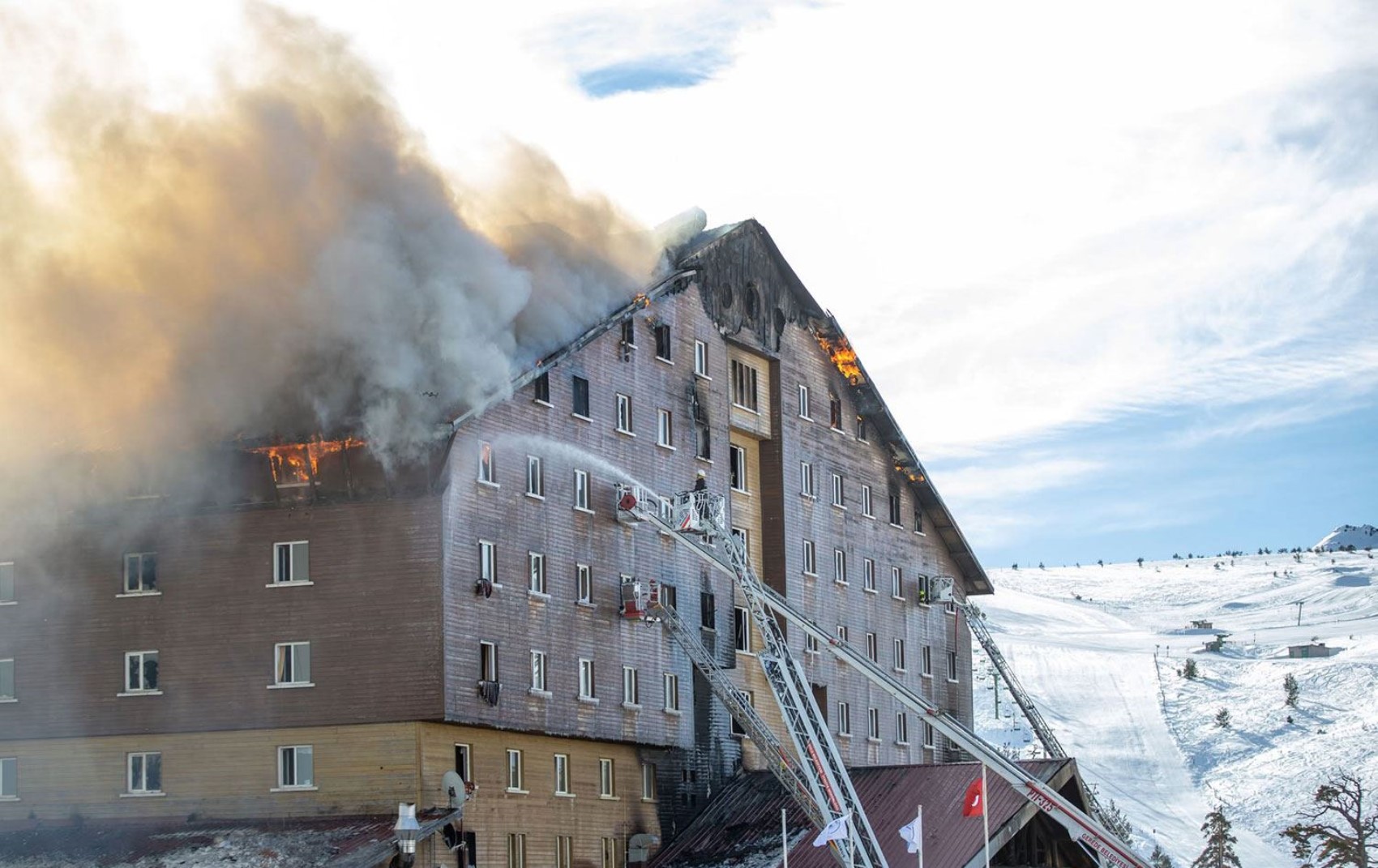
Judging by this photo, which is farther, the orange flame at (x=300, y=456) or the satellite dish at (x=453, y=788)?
the orange flame at (x=300, y=456)

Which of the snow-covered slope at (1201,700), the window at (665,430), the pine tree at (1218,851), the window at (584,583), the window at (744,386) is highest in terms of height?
the window at (744,386)

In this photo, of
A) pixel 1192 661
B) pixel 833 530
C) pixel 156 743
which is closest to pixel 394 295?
pixel 156 743

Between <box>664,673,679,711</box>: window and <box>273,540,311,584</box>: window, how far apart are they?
14674mm

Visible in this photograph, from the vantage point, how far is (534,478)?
58.1 m

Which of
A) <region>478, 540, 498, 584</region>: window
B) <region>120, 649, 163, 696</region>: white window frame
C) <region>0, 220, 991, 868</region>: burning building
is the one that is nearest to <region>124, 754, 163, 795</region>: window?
<region>0, 220, 991, 868</region>: burning building

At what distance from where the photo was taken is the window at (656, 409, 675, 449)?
2574 inches

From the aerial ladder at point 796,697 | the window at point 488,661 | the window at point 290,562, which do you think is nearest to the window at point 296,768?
the window at point 290,562

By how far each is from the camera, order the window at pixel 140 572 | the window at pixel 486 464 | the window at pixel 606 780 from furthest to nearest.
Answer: the window at pixel 606 780
the window at pixel 486 464
the window at pixel 140 572

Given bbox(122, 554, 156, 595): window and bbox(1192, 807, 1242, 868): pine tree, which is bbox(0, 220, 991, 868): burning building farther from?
bbox(1192, 807, 1242, 868): pine tree

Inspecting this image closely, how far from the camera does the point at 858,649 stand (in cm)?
7562

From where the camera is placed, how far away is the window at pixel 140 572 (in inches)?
2153

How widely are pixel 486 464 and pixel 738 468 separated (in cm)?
1714

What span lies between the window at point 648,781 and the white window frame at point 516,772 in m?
7.08

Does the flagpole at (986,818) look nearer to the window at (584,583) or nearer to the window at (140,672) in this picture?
the window at (584,583)
